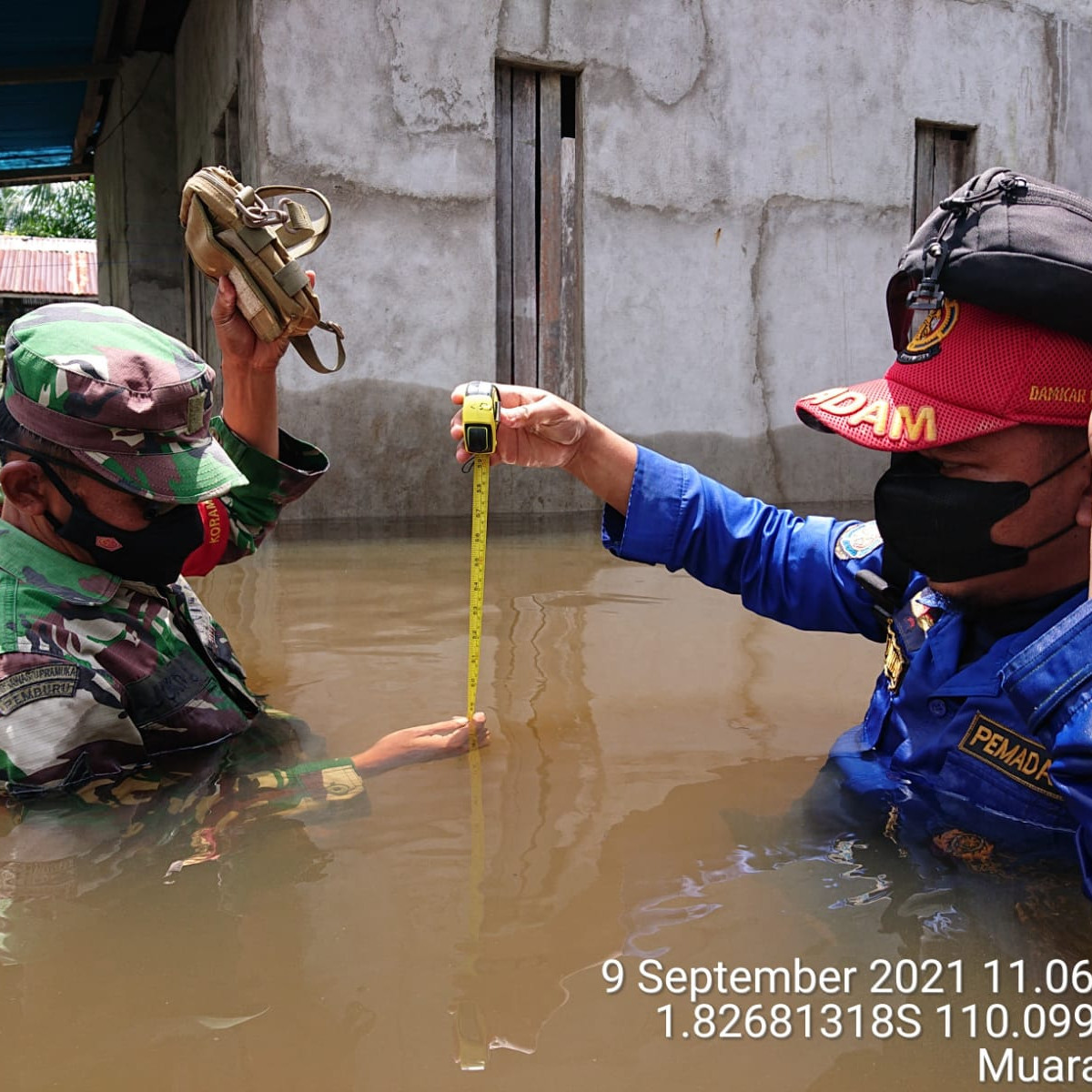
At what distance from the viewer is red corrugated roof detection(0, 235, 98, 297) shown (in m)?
20.5

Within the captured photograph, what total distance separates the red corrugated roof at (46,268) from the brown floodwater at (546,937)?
19.9 m

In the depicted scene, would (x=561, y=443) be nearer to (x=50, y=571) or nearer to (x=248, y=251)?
(x=248, y=251)

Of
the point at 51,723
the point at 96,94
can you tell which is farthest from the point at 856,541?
the point at 96,94

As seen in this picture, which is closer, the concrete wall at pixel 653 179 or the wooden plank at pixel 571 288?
the concrete wall at pixel 653 179

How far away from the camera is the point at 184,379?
93.4 inches

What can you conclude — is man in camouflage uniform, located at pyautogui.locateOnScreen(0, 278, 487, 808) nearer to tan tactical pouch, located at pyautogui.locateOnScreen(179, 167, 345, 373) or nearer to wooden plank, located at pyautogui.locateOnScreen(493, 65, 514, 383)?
tan tactical pouch, located at pyautogui.locateOnScreen(179, 167, 345, 373)

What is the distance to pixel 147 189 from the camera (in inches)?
463

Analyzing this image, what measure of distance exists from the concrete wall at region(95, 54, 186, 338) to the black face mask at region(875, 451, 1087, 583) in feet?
36.0

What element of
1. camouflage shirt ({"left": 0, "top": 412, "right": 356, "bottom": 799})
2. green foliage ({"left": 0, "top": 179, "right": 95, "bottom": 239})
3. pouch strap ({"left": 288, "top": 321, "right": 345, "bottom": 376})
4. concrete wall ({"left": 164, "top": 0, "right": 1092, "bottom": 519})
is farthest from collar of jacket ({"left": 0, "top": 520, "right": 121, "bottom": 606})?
green foliage ({"left": 0, "top": 179, "right": 95, "bottom": 239})

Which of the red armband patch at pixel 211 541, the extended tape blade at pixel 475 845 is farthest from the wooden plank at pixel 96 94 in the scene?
the extended tape blade at pixel 475 845

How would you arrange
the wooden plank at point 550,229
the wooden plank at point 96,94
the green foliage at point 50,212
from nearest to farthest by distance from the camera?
the wooden plank at point 550,229, the wooden plank at point 96,94, the green foliage at point 50,212

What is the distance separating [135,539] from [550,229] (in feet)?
17.9

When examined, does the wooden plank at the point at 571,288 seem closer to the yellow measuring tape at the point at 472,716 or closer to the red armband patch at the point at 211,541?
the red armband patch at the point at 211,541

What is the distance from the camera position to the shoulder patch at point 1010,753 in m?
2.10
